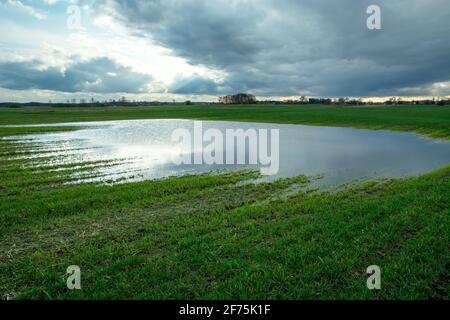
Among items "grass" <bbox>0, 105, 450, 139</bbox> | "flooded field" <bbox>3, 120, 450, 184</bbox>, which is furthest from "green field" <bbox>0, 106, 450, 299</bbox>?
"grass" <bbox>0, 105, 450, 139</bbox>

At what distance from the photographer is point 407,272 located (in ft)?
18.9

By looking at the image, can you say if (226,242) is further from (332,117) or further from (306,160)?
(332,117)

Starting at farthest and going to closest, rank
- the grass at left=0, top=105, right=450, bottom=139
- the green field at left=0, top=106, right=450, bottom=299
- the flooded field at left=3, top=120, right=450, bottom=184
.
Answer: the grass at left=0, top=105, right=450, bottom=139, the flooded field at left=3, top=120, right=450, bottom=184, the green field at left=0, top=106, right=450, bottom=299

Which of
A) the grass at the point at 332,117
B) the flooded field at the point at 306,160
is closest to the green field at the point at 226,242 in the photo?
the flooded field at the point at 306,160

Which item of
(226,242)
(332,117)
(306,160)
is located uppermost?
(332,117)

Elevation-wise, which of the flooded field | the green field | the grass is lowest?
the green field

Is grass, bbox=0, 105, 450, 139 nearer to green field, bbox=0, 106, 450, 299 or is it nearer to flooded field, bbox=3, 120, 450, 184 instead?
flooded field, bbox=3, 120, 450, 184

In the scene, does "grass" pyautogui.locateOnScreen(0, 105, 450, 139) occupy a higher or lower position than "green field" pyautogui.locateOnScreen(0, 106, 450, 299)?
higher

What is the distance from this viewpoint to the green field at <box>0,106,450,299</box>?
5605 millimetres

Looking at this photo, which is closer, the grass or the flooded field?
the flooded field

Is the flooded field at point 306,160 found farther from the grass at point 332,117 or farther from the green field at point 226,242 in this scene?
the grass at point 332,117

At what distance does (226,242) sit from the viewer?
7594 mm

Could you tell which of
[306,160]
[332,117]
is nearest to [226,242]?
[306,160]

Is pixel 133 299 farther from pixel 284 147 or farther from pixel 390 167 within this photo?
pixel 284 147
